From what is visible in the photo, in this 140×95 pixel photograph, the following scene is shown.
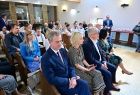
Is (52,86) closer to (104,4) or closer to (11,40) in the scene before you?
(11,40)

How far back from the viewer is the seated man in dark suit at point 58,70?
5.73ft

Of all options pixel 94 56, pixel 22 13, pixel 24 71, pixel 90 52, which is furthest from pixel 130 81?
pixel 22 13

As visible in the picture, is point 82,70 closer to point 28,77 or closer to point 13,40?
point 28,77

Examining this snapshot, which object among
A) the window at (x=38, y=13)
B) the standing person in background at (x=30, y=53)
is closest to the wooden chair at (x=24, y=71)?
the standing person in background at (x=30, y=53)

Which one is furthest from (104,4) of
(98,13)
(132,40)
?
(132,40)

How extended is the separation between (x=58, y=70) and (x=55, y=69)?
43mm

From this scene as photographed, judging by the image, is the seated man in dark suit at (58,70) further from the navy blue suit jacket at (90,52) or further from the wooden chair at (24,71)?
the wooden chair at (24,71)

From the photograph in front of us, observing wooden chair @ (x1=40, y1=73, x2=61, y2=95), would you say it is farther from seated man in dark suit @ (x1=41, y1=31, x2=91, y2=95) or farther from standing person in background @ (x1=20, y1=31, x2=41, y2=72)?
standing person in background @ (x1=20, y1=31, x2=41, y2=72)

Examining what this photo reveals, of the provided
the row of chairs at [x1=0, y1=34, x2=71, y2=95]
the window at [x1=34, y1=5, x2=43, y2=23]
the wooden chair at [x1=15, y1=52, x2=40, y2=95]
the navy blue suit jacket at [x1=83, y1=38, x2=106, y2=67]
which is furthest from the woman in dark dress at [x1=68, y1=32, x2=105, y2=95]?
the window at [x1=34, y1=5, x2=43, y2=23]

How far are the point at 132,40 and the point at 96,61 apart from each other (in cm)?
502

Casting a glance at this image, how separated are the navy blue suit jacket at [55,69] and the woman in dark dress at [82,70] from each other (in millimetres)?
293

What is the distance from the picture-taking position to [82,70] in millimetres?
2275

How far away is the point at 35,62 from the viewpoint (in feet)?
9.14

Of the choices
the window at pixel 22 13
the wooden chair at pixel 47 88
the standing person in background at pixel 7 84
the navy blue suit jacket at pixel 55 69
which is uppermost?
the window at pixel 22 13
